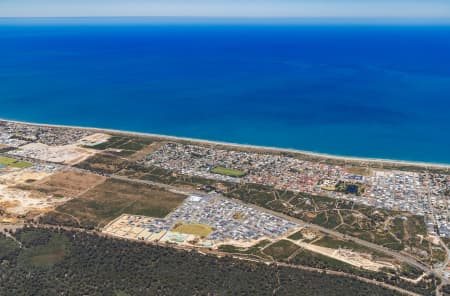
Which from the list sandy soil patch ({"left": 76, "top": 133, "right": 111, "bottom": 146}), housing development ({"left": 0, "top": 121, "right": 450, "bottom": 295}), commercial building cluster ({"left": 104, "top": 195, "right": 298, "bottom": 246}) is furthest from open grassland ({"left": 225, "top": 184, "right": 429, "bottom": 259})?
sandy soil patch ({"left": 76, "top": 133, "right": 111, "bottom": 146})

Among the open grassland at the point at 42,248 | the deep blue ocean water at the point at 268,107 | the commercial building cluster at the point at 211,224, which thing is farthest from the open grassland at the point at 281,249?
the deep blue ocean water at the point at 268,107

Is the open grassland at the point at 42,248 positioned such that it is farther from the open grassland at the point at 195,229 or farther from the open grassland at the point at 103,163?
the open grassland at the point at 103,163

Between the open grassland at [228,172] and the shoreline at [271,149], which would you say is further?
the shoreline at [271,149]

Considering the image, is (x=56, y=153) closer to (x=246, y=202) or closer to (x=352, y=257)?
(x=246, y=202)

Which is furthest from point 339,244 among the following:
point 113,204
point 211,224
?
point 113,204

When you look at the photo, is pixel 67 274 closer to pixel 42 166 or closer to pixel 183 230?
pixel 183 230

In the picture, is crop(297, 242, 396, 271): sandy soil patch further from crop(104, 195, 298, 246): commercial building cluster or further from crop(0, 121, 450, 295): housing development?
crop(104, 195, 298, 246): commercial building cluster

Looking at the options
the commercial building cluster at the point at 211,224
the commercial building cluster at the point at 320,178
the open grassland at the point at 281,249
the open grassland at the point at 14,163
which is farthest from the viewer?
the open grassland at the point at 14,163
